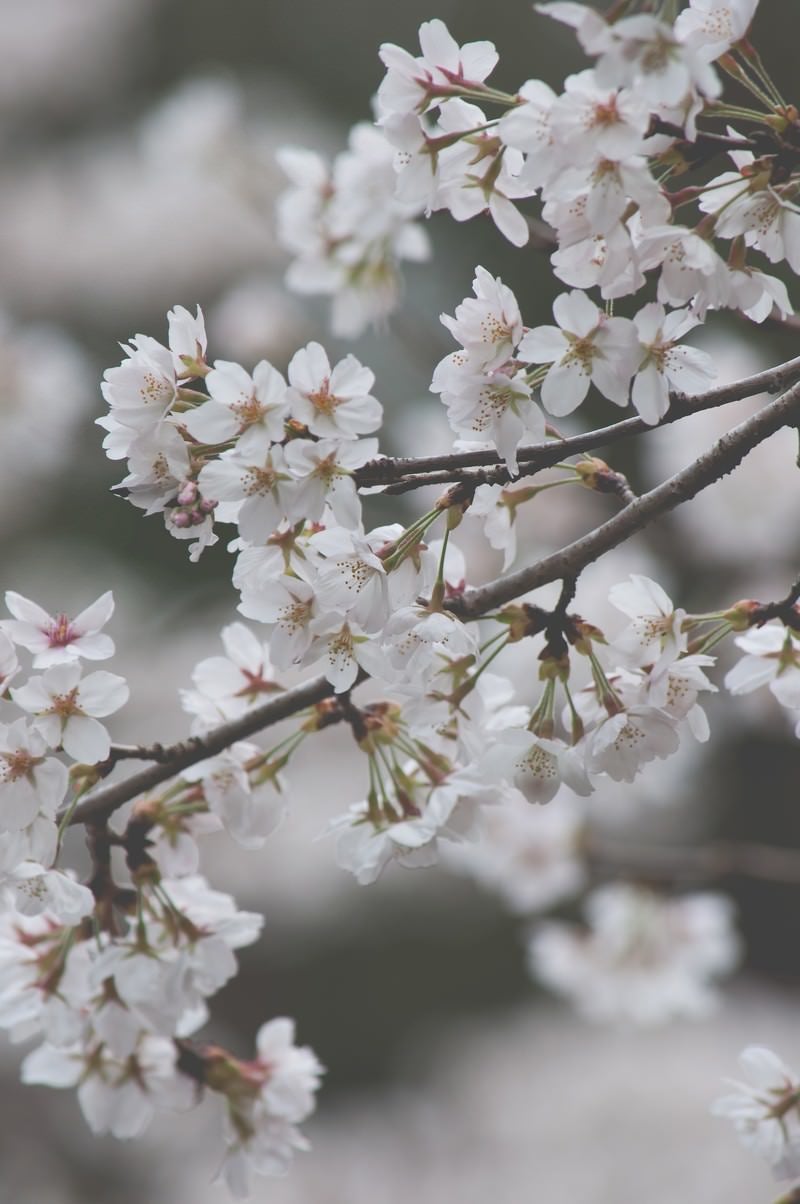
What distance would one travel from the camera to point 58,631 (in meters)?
0.73

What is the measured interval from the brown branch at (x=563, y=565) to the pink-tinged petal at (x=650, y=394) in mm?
46

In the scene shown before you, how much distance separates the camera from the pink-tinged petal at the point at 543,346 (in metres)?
0.65

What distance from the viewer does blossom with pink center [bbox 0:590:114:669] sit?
72 centimetres

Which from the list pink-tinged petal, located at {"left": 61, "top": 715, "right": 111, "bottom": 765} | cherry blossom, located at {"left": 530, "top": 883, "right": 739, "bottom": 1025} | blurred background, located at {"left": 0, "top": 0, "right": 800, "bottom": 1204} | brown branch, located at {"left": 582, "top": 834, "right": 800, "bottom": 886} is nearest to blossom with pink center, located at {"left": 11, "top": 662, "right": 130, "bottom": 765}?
pink-tinged petal, located at {"left": 61, "top": 715, "right": 111, "bottom": 765}

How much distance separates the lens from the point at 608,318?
0.65 meters

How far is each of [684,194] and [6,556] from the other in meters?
4.88

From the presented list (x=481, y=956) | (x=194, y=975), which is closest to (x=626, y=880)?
(x=194, y=975)

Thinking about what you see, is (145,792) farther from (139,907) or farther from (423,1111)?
(423,1111)

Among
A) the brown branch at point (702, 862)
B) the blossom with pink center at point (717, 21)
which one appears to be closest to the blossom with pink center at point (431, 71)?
the blossom with pink center at point (717, 21)

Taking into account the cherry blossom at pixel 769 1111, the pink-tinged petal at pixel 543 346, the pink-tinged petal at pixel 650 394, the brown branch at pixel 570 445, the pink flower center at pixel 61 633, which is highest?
the pink-tinged petal at pixel 543 346

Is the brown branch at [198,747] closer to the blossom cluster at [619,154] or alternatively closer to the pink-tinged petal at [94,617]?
the pink-tinged petal at [94,617]

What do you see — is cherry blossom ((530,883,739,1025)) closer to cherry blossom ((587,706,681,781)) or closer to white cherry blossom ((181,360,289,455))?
cherry blossom ((587,706,681,781))

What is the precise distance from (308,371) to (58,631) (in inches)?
8.8

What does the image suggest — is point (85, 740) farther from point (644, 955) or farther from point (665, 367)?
point (644, 955)
